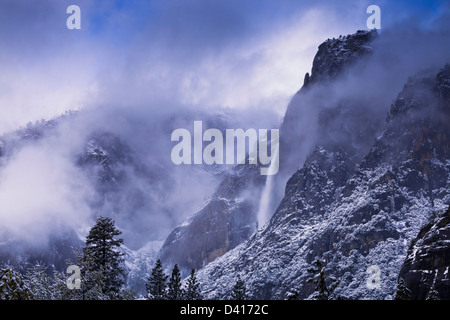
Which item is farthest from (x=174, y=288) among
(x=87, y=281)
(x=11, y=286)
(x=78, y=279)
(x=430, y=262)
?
(x=430, y=262)

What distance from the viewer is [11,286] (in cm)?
1645

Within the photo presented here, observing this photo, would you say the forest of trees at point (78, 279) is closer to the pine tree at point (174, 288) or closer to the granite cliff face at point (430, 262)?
the pine tree at point (174, 288)

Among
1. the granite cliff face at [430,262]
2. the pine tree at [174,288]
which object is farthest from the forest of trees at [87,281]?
the granite cliff face at [430,262]

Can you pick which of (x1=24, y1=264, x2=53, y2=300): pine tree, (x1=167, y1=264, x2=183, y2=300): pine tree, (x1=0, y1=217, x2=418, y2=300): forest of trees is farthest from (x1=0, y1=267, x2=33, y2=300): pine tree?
(x1=167, y1=264, x2=183, y2=300): pine tree

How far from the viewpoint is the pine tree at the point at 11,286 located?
641 inches

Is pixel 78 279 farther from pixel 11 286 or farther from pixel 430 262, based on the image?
pixel 430 262
